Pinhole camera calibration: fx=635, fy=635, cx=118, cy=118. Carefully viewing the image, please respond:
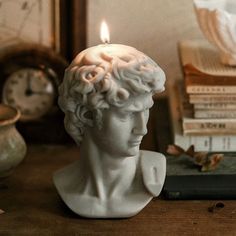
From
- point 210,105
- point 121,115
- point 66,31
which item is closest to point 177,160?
point 210,105

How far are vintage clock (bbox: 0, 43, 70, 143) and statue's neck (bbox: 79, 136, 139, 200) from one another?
274mm

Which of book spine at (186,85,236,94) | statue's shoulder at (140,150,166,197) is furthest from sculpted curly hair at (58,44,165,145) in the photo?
book spine at (186,85,236,94)

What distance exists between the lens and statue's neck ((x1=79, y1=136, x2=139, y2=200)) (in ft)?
3.18

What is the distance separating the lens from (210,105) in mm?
1138

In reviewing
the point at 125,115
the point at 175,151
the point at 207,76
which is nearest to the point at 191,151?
the point at 175,151

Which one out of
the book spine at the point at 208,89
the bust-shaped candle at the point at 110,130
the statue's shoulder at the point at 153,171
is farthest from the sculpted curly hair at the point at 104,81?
the book spine at the point at 208,89

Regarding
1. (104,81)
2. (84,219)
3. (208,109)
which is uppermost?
(104,81)

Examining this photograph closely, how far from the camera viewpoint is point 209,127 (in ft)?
3.76

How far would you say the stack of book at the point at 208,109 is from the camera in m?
1.13

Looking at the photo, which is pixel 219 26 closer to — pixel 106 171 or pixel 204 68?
pixel 204 68

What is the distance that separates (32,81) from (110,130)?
352 millimetres

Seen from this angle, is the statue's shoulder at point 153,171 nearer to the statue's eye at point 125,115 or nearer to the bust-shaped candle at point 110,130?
the bust-shaped candle at point 110,130

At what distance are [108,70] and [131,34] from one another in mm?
462

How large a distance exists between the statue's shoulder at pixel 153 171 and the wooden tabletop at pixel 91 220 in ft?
0.16
